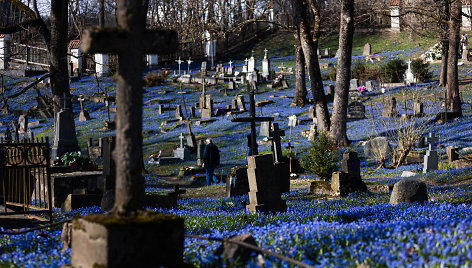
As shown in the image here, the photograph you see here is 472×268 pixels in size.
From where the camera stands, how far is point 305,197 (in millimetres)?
16078

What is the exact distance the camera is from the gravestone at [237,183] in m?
17.6

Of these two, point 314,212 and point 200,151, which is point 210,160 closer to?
point 200,151

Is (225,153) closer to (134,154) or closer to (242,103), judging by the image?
(242,103)

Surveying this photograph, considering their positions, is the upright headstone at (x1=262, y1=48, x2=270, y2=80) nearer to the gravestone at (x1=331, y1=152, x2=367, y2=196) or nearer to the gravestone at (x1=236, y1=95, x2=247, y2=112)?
the gravestone at (x1=236, y1=95, x2=247, y2=112)

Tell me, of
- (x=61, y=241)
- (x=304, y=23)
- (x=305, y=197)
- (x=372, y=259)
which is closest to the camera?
(x=372, y=259)

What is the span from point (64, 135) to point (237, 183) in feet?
20.6

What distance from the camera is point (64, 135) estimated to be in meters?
20.3

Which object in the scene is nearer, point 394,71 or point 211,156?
point 211,156

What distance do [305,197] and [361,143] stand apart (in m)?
11.7

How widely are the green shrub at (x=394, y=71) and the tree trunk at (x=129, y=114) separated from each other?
41.5 metres

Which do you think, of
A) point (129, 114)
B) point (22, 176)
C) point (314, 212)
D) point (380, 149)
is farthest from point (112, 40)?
point (380, 149)

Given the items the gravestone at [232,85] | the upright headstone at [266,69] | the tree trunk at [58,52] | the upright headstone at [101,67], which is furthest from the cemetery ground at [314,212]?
the upright headstone at [101,67]

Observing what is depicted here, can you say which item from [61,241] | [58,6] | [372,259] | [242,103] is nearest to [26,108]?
[242,103]

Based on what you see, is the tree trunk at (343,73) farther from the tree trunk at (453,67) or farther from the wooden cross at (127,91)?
the wooden cross at (127,91)
